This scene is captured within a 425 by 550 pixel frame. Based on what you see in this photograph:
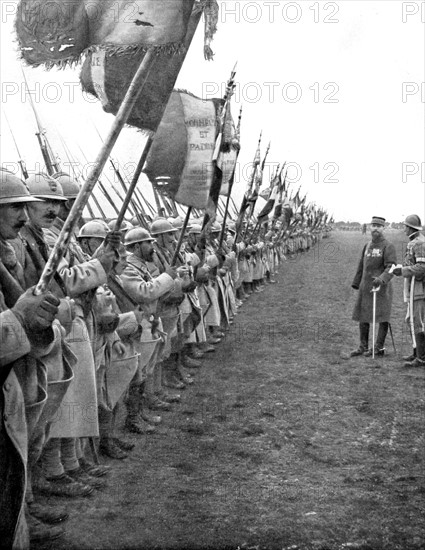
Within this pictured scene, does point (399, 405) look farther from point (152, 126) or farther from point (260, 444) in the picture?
point (152, 126)

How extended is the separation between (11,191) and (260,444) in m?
3.60

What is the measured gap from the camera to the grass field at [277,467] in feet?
14.3

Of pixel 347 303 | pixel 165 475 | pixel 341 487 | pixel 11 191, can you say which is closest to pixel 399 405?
pixel 341 487

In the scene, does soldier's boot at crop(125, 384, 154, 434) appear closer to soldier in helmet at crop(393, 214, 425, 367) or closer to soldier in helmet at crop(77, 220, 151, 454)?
soldier in helmet at crop(77, 220, 151, 454)

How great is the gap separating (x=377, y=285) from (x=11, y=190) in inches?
302

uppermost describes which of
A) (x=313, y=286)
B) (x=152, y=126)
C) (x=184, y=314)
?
(x=152, y=126)

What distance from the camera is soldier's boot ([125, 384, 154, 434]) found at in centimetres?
654

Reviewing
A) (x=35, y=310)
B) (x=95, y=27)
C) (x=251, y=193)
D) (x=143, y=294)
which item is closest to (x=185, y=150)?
(x=143, y=294)

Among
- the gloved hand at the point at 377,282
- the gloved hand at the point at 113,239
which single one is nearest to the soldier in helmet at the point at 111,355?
the gloved hand at the point at 113,239

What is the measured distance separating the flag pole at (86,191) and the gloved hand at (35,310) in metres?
0.04

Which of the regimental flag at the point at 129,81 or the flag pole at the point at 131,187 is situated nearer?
the flag pole at the point at 131,187

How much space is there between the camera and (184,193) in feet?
27.4

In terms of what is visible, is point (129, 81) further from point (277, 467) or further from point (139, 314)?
point (277, 467)

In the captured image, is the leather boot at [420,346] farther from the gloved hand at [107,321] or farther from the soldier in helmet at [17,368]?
the soldier in helmet at [17,368]
